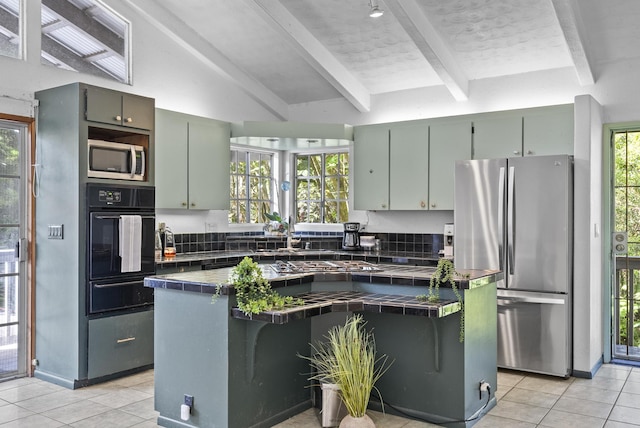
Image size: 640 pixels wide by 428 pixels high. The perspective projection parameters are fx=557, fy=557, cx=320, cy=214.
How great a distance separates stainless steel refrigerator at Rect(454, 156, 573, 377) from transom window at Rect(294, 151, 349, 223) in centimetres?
222

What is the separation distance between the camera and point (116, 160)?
15.4ft

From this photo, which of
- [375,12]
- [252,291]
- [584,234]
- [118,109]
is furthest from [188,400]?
[584,234]

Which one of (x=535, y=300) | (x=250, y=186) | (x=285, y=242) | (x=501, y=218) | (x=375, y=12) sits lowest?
(x=535, y=300)

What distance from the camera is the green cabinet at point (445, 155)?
5.69 metres

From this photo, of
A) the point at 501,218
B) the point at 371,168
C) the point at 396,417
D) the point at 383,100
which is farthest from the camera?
the point at 383,100

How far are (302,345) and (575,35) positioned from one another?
3361 millimetres

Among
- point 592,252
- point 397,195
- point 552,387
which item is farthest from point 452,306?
point 397,195

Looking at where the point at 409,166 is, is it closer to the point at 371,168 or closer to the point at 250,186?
the point at 371,168

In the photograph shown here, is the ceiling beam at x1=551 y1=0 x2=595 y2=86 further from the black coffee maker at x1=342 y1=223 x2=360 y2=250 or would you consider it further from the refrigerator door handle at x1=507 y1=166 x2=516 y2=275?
the black coffee maker at x1=342 y1=223 x2=360 y2=250

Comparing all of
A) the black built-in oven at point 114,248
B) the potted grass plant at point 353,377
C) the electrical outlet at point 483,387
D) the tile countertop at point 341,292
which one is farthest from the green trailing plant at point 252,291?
the black built-in oven at point 114,248

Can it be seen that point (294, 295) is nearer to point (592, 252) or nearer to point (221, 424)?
point (221, 424)

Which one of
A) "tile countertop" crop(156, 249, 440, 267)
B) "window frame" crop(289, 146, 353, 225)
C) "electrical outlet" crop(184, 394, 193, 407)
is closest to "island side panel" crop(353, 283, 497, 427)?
"electrical outlet" crop(184, 394, 193, 407)

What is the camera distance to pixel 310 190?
7.19m

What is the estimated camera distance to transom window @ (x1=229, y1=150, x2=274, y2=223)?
6707 mm
